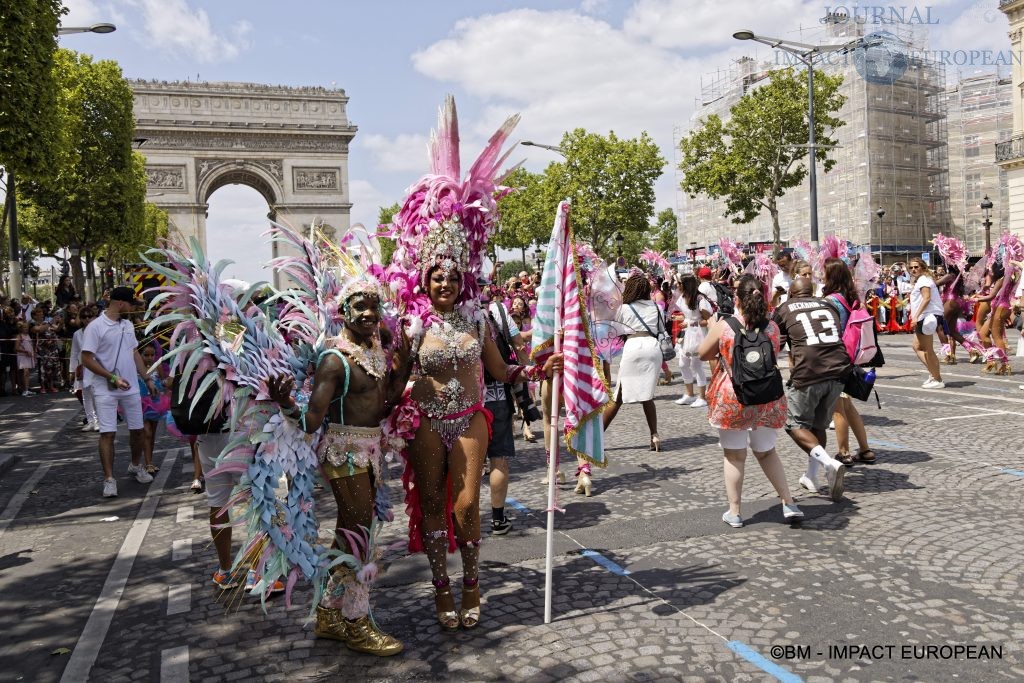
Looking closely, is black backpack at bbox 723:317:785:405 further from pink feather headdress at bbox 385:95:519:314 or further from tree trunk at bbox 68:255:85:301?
tree trunk at bbox 68:255:85:301

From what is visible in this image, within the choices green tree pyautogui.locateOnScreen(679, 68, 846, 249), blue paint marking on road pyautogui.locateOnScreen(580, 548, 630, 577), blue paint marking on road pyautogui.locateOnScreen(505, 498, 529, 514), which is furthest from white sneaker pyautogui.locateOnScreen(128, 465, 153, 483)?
green tree pyautogui.locateOnScreen(679, 68, 846, 249)

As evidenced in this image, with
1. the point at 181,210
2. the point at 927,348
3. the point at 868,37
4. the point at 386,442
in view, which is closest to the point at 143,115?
the point at 181,210

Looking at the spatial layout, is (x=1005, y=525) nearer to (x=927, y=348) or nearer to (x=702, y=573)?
(x=702, y=573)

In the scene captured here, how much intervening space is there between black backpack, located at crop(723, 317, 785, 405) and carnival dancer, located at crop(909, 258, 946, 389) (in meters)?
7.07

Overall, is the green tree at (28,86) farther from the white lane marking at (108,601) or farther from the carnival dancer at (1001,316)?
the carnival dancer at (1001,316)

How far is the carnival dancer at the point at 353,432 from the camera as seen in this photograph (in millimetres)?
3855

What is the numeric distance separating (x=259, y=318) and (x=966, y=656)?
355 centimetres

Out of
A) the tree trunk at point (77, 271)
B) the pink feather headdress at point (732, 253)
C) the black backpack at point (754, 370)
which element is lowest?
the black backpack at point (754, 370)

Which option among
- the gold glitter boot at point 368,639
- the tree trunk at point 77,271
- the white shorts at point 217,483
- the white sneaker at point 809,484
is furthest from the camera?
the tree trunk at point 77,271

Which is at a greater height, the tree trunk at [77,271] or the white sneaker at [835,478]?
the tree trunk at [77,271]

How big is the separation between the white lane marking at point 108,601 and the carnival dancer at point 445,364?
1.74 metres

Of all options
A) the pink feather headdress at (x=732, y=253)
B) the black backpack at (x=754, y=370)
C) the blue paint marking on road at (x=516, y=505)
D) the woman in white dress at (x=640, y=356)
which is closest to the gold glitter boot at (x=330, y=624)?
the blue paint marking on road at (x=516, y=505)

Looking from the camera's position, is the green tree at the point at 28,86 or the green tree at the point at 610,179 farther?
the green tree at the point at 610,179

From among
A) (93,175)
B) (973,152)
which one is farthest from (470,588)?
(973,152)
